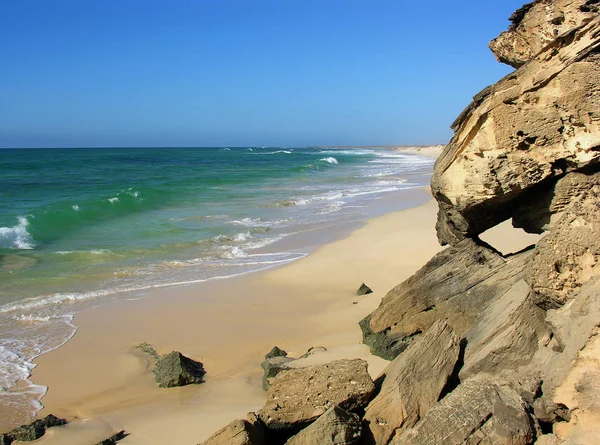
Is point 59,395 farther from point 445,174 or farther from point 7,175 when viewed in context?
point 7,175

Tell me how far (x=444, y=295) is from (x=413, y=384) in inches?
83.9

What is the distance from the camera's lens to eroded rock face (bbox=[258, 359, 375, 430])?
4688mm

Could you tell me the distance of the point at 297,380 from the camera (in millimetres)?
5059

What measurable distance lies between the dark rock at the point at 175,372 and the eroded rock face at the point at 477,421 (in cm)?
319

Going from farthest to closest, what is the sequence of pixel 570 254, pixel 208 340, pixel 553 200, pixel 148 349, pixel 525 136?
1. pixel 208 340
2. pixel 148 349
3. pixel 553 200
4. pixel 525 136
5. pixel 570 254

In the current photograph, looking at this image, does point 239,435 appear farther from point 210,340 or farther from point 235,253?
point 235,253

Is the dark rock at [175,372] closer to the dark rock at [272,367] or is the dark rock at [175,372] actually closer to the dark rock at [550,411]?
the dark rock at [272,367]

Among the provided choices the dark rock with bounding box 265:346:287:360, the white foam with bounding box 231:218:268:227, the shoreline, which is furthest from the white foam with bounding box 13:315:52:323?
the white foam with bounding box 231:218:268:227

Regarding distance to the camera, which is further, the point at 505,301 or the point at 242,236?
the point at 242,236

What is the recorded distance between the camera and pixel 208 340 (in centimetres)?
815

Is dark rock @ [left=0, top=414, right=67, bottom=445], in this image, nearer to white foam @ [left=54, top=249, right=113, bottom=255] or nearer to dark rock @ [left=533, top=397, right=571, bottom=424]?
dark rock @ [left=533, top=397, right=571, bottom=424]

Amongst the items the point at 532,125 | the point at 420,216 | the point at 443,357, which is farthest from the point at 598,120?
the point at 420,216

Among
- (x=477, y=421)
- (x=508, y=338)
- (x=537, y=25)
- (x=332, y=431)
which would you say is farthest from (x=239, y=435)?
(x=537, y=25)

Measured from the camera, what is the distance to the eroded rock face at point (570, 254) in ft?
14.9
